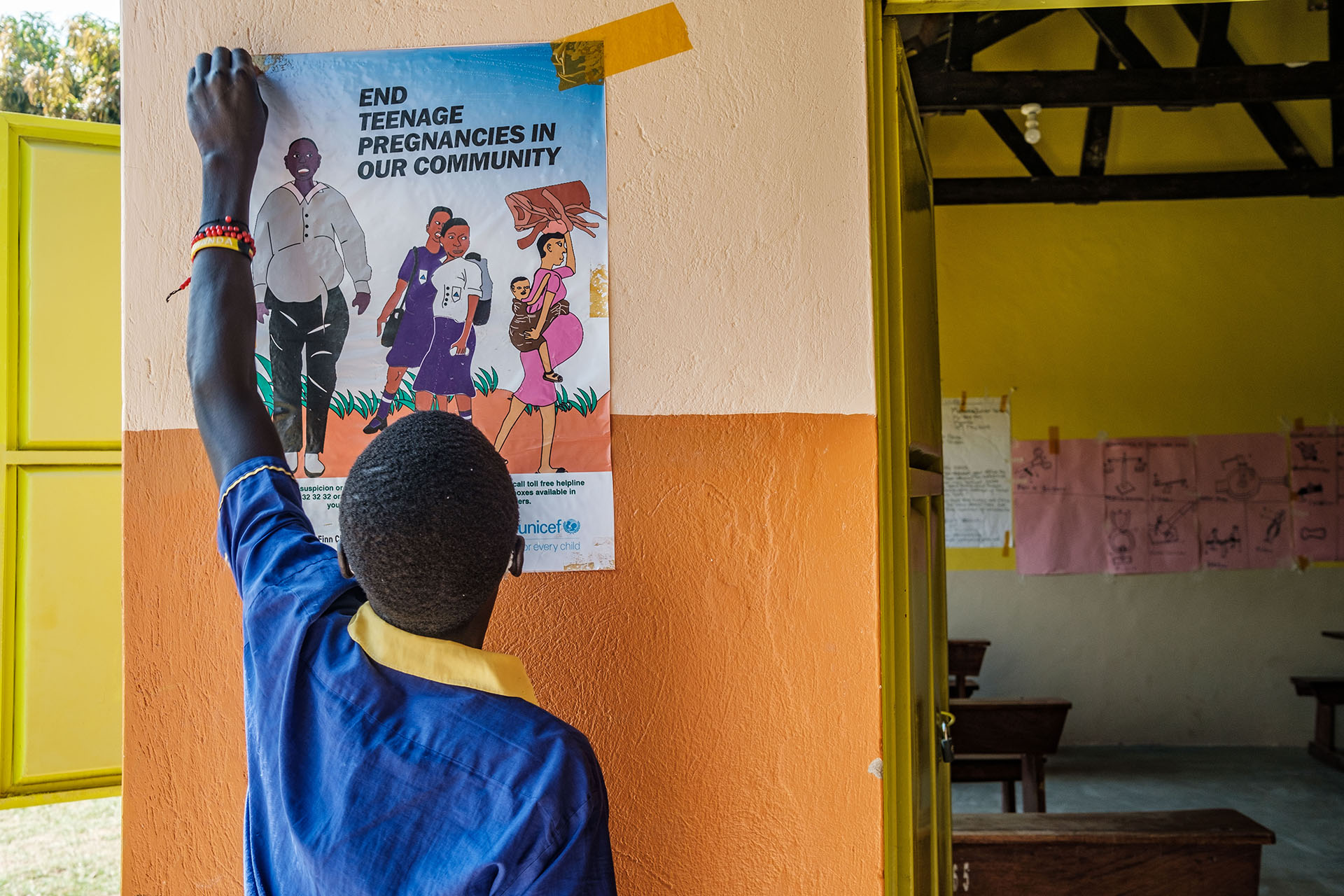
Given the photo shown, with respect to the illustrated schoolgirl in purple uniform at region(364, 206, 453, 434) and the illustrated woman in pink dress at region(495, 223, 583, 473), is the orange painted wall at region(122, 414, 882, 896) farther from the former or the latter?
the illustrated schoolgirl in purple uniform at region(364, 206, 453, 434)

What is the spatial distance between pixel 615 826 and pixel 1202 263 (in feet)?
20.5

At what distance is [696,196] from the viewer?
1576 millimetres

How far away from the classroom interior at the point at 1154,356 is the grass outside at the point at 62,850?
16.5ft

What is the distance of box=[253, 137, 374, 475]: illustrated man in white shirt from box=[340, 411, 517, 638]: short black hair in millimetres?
591

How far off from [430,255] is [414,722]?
2.80 ft

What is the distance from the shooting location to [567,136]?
62.8 inches

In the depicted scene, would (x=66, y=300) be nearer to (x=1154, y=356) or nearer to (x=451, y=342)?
(x=451, y=342)

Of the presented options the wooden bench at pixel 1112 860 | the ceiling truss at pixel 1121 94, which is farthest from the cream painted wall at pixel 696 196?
the ceiling truss at pixel 1121 94

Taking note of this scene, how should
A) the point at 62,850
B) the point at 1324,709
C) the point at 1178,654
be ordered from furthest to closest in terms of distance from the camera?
the point at 1178,654, the point at 1324,709, the point at 62,850

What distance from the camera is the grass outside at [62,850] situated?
417 centimetres

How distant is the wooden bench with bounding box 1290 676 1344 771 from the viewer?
5.68 m

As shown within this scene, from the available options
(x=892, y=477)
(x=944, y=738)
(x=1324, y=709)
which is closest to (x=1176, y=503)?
(x=1324, y=709)

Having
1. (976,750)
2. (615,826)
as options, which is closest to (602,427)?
(615,826)

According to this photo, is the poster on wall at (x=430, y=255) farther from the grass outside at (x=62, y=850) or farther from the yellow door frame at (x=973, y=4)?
the grass outside at (x=62, y=850)
